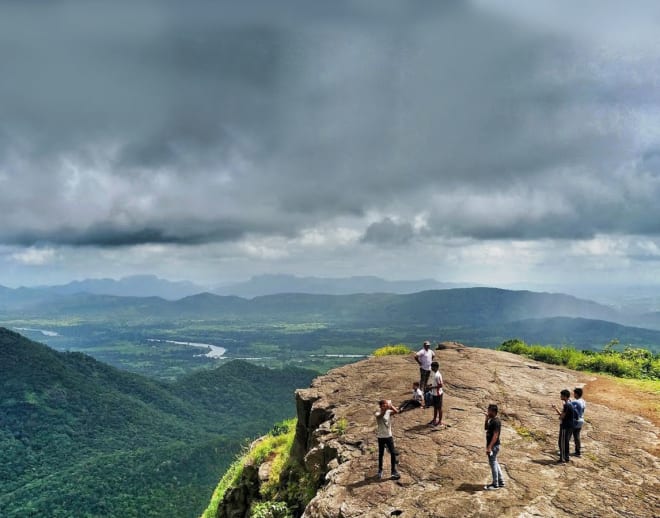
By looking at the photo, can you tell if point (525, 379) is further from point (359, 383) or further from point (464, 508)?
point (464, 508)

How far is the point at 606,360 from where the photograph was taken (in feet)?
101

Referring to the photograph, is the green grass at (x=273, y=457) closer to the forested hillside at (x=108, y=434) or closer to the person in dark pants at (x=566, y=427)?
the person in dark pants at (x=566, y=427)

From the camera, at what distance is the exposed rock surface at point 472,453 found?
40.5ft

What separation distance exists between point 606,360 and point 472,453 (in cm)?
2153

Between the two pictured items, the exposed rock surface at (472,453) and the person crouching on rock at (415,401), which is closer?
the exposed rock surface at (472,453)

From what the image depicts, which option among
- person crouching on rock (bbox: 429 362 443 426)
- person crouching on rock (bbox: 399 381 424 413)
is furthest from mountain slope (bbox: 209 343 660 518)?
person crouching on rock (bbox: 399 381 424 413)

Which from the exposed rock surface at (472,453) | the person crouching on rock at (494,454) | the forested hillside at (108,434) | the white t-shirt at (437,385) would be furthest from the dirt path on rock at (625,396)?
the forested hillside at (108,434)

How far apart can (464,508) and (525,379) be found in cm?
1554

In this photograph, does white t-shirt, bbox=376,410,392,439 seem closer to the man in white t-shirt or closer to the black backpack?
the black backpack

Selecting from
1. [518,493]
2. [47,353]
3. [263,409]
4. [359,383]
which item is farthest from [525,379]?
[47,353]

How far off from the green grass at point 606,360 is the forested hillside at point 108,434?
7921 centimetres

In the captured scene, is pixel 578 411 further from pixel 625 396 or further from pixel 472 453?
pixel 625 396

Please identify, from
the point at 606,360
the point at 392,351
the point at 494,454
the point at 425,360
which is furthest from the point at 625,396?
the point at 392,351

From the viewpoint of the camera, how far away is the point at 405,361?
29047 millimetres
